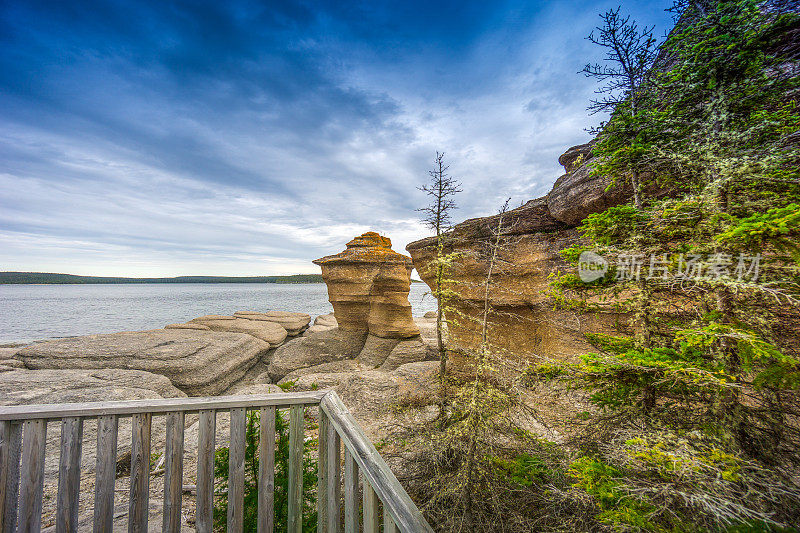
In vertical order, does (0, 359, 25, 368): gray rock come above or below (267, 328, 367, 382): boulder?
above

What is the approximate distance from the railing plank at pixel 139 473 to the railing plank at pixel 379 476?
4.94 feet

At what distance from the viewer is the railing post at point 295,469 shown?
2.41m

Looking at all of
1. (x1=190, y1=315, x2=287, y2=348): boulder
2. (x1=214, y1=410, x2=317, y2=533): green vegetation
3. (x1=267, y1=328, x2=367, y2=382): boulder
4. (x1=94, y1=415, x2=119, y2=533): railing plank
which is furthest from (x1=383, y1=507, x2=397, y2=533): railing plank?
(x1=190, y1=315, x2=287, y2=348): boulder

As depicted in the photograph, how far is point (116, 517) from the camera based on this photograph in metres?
3.14

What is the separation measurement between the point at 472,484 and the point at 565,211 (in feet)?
20.2

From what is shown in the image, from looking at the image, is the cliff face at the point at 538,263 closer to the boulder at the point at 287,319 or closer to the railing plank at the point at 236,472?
the railing plank at the point at 236,472

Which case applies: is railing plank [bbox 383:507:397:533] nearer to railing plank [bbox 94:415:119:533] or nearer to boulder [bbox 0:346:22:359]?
railing plank [bbox 94:415:119:533]

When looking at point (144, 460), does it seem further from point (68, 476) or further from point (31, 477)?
point (31, 477)

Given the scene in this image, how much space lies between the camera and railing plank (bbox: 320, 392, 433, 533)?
4.51 ft

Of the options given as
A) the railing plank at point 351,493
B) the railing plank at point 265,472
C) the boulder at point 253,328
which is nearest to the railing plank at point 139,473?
the railing plank at point 265,472

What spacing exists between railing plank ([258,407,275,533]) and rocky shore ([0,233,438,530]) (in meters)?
3.35

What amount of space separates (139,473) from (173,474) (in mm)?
265

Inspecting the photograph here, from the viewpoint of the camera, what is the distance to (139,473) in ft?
7.63

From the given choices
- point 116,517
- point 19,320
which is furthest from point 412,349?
point 19,320
